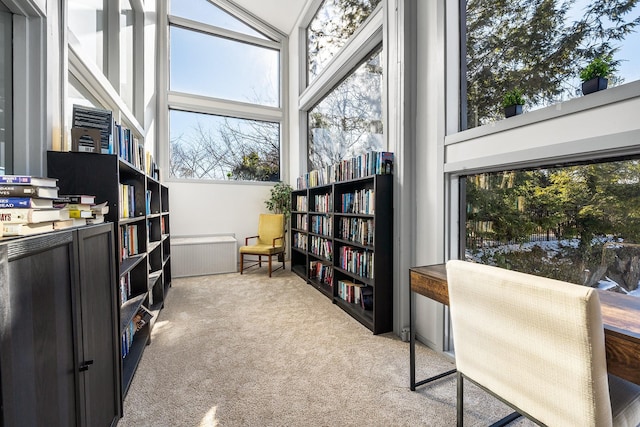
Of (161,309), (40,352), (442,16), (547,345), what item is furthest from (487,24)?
(161,309)

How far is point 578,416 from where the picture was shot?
0.86 metres

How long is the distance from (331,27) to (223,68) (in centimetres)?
217

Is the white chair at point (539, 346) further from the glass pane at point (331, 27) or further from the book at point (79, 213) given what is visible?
the glass pane at point (331, 27)

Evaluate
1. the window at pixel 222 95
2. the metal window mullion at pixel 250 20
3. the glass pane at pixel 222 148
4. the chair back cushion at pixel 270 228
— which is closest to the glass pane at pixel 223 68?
the window at pixel 222 95

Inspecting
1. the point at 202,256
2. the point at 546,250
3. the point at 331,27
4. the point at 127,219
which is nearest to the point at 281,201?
the point at 202,256

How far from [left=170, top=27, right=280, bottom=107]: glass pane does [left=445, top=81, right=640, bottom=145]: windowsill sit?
14.1 feet

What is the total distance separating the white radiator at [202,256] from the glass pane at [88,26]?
2.49 metres

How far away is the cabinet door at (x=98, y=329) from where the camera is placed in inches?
40.6

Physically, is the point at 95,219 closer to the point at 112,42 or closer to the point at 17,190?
the point at 17,190

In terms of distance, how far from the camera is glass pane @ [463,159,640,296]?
4.27ft

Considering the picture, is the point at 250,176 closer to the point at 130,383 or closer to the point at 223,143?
the point at 223,143

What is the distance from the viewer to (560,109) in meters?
1.37

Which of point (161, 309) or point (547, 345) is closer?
point (547, 345)

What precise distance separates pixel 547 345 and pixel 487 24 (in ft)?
6.69
